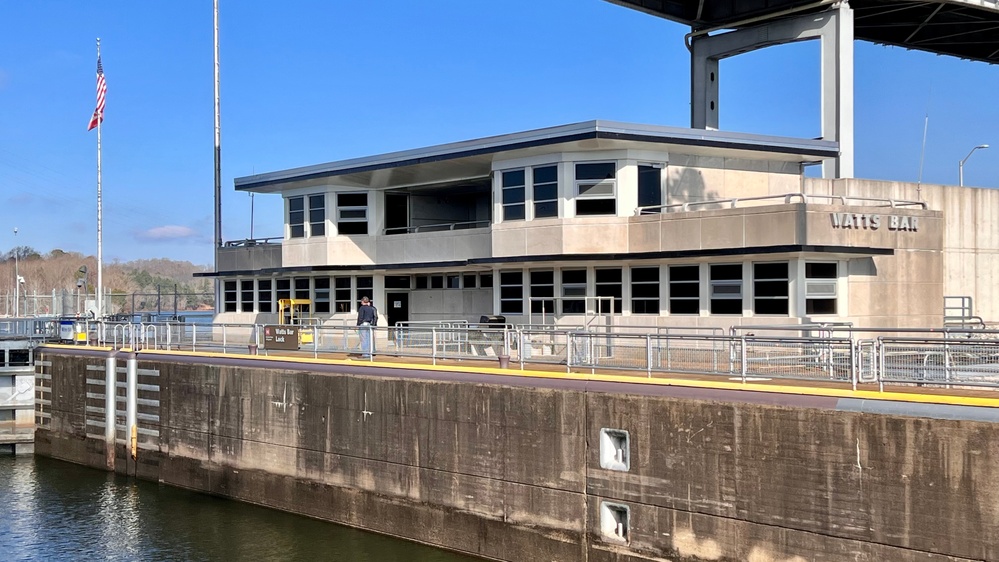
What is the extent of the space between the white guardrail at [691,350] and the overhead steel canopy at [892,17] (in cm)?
1977

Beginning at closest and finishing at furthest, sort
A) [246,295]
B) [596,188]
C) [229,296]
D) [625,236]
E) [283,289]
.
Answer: [625,236] < [596,188] < [283,289] < [246,295] < [229,296]

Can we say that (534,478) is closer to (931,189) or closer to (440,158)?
(440,158)

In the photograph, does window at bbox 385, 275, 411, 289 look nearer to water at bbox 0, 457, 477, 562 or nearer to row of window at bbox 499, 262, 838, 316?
row of window at bbox 499, 262, 838, 316

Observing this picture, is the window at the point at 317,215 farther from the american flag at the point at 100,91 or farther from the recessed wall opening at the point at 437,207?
the american flag at the point at 100,91

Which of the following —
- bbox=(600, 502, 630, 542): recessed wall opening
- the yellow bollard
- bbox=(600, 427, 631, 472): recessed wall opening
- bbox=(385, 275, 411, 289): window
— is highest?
bbox=(385, 275, 411, 289): window

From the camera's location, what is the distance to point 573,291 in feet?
89.7

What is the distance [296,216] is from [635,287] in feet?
47.8

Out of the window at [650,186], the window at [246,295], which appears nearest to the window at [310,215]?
the window at [246,295]

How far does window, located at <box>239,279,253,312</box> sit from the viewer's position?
125 ft

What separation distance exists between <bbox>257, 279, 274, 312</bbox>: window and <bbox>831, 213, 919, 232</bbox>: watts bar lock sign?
2239 centimetres

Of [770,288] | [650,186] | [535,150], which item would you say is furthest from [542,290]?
[770,288]

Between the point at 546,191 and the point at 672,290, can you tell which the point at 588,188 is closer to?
the point at 546,191

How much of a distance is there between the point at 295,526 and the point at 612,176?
12.2 metres

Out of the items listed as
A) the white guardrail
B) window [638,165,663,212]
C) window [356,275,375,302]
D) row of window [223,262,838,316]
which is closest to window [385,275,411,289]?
row of window [223,262,838,316]
